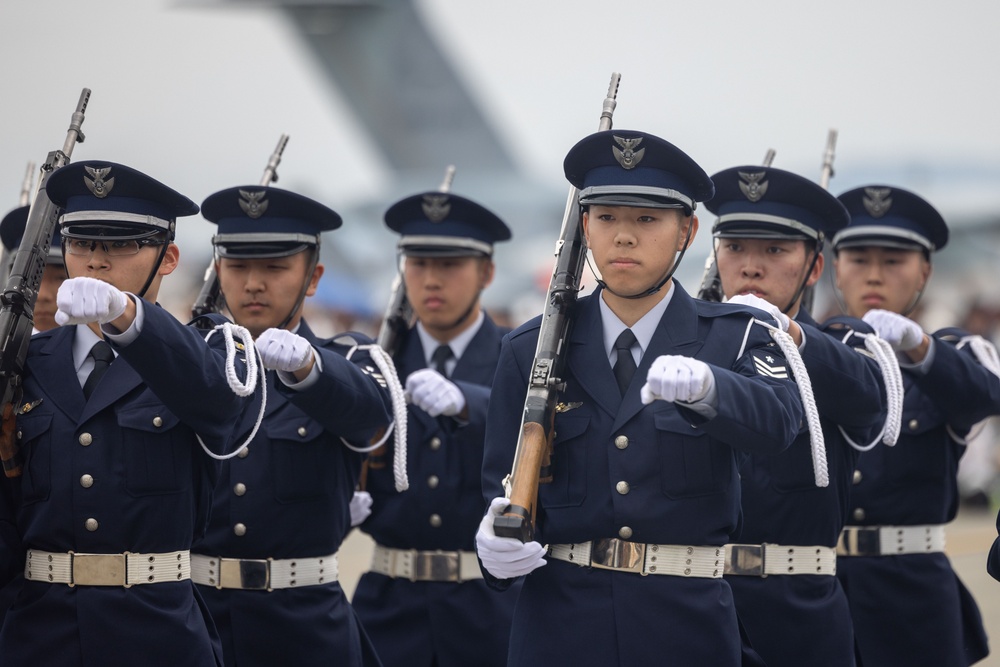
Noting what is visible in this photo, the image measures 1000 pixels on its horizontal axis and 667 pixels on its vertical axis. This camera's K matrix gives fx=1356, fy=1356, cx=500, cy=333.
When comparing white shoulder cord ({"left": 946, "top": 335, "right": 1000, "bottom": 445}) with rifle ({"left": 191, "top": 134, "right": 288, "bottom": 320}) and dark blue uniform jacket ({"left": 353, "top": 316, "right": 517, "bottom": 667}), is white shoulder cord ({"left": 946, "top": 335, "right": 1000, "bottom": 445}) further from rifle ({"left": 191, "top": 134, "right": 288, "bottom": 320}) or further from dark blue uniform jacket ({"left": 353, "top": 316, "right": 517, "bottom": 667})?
rifle ({"left": 191, "top": 134, "right": 288, "bottom": 320})

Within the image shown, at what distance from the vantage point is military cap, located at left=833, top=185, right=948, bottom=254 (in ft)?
19.9

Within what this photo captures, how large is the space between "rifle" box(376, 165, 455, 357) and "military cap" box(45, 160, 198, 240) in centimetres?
204

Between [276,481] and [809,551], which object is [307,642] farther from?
[809,551]

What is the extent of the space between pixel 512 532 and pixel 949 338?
3.17 meters

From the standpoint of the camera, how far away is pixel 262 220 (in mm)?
5141

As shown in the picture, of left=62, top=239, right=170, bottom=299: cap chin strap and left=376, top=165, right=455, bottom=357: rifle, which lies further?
left=376, top=165, right=455, bottom=357: rifle

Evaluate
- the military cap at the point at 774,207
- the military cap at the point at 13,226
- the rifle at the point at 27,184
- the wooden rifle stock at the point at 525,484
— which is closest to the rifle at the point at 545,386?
the wooden rifle stock at the point at 525,484

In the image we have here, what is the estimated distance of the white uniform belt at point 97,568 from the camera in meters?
3.91

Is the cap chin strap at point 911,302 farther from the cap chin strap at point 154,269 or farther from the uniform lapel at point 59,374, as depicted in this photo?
the uniform lapel at point 59,374

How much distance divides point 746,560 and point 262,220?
220cm

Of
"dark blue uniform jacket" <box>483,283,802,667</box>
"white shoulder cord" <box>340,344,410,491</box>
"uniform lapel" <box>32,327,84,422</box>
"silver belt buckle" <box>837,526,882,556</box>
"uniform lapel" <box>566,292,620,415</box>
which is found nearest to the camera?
"dark blue uniform jacket" <box>483,283,802,667</box>

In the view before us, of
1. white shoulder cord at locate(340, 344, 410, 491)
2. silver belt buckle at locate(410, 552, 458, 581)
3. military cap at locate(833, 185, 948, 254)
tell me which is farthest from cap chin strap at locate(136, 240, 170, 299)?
military cap at locate(833, 185, 948, 254)

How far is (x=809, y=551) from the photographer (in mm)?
4938

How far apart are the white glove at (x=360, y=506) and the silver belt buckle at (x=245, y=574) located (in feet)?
2.63
